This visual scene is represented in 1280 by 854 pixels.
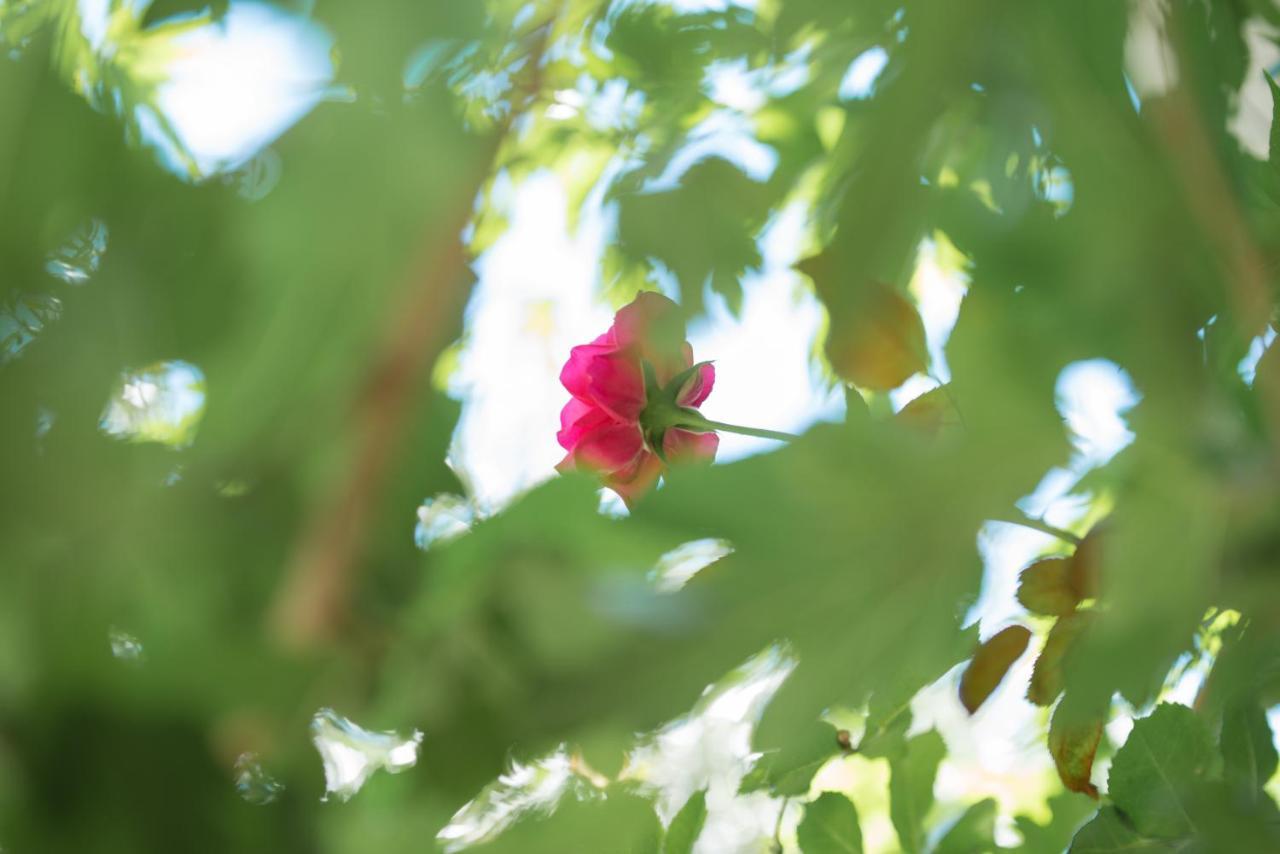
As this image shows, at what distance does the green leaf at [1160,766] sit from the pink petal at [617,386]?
0.62 ft

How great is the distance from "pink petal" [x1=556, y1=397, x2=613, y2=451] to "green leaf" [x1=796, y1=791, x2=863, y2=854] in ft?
0.49

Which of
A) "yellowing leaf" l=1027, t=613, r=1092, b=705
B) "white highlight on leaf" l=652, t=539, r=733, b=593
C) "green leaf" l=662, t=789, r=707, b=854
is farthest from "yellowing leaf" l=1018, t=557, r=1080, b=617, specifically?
"white highlight on leaf" l=652, t=539, r=733, b=593

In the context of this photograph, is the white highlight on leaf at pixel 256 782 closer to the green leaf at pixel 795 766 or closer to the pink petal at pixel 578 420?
the green leaf at pixel 795 766

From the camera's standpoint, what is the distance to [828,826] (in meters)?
0.32

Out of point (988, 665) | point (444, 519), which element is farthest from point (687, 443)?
point (444, 519)

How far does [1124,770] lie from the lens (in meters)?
0.27

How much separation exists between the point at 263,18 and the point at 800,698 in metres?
0.08

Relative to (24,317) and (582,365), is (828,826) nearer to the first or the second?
(582,365)

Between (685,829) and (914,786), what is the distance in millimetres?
94

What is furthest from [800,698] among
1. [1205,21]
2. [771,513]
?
[1205,21]

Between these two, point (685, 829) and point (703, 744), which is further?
point (685, 829)

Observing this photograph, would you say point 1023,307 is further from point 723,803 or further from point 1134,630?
point 723,803

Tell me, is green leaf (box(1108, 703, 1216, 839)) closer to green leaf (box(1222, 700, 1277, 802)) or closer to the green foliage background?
green leaf (box(1222, 700, 1277, 802))

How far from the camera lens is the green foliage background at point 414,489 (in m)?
0.08
